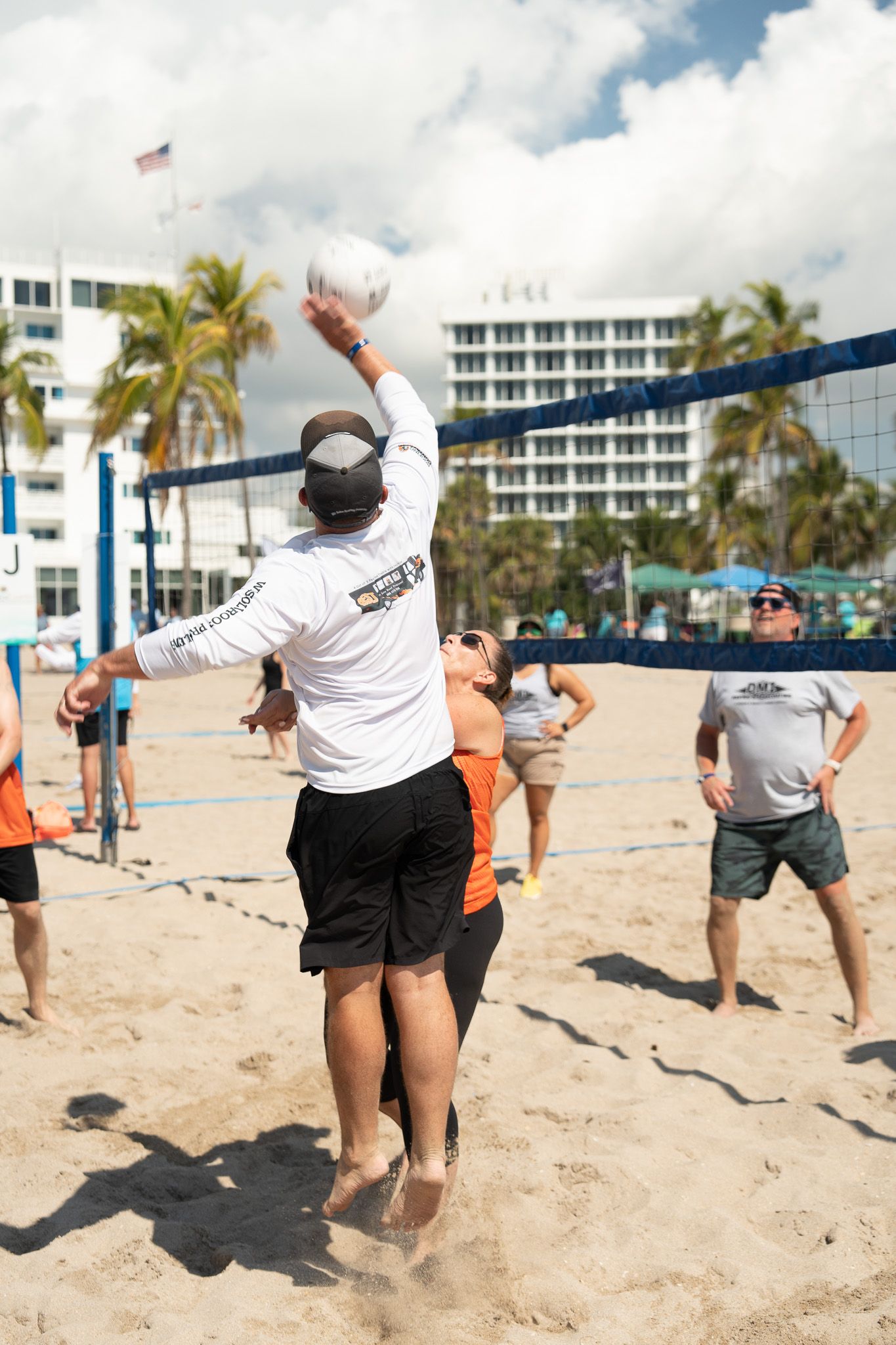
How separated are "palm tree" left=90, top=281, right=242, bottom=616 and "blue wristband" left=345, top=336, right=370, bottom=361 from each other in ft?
83.0

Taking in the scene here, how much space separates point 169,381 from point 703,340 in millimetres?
19510

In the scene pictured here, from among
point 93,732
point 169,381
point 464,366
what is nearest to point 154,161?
point 169,381

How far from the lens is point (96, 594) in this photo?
6.62 meters

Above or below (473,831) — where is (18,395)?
above

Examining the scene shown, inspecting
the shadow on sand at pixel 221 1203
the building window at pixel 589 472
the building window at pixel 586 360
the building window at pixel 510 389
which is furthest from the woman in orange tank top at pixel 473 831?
the building window at pixel 586 360

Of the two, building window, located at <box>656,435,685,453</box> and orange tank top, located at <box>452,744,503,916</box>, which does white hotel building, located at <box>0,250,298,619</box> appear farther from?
orange tank top, located at <box>452,744,503,916</box>

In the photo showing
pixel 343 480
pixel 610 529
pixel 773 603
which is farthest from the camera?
pixel 610 529

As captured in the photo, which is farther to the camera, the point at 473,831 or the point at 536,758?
the point at 536,758

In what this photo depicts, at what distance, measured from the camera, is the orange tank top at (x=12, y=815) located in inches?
159

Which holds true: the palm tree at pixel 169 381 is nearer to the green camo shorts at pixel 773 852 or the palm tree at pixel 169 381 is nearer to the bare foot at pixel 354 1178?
the green camo shorts at pixel 773 852

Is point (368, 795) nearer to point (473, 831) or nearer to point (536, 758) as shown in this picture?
point (473, 831)

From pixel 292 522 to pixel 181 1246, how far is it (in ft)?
16.8

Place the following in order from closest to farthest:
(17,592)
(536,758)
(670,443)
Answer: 1. (17,592)
2. (536,758)
3. (670,443)

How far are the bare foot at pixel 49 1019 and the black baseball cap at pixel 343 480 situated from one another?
8.73ft
